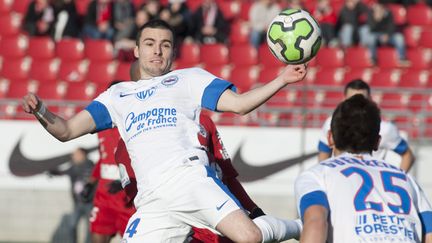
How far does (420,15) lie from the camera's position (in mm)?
20219

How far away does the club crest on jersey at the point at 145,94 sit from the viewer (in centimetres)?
646

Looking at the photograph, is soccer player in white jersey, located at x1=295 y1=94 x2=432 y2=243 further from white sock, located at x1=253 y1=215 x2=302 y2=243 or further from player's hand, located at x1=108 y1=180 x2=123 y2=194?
player's hand, located at x1=108 y1=180 x2=123 y2=194

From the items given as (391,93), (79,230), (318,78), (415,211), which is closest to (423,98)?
(391,93)

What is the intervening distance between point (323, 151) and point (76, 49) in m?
8.70

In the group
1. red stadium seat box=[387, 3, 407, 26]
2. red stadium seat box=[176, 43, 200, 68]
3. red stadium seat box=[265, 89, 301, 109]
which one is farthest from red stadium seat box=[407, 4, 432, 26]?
red stadium seat box=[265, 89, 301, 109]

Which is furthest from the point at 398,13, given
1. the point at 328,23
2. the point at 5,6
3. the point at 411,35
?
the point at 5,6

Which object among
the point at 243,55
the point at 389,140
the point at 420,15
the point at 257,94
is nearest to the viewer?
the point at 257,94

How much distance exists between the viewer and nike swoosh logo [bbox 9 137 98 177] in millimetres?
14164

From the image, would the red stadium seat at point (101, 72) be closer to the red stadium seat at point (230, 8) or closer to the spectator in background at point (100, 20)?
the spectator in background at point (100, 20)

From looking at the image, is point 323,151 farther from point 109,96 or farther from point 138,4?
point 138,4

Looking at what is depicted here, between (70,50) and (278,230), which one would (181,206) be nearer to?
(278,230)

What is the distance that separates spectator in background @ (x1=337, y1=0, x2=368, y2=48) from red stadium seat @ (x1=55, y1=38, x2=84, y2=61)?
4861 mm

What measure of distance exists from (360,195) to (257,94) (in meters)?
1.25

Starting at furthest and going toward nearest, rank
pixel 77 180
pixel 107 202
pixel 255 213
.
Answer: pixel 77 180 → pixel 107 202 → pixel 255 213
